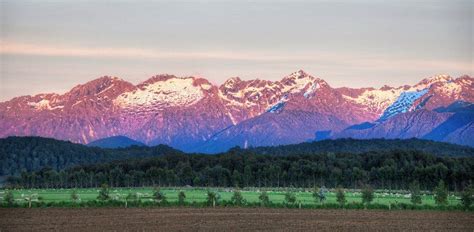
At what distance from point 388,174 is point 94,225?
112 m

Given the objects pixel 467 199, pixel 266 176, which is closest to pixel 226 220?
pixel 467 199

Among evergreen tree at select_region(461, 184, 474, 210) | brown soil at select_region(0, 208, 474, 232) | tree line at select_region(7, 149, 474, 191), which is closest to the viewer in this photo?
brown soil at select_region(0, 208, 474, 232)

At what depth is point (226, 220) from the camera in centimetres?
8256

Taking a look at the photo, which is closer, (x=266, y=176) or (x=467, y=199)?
(x=467, y=199)

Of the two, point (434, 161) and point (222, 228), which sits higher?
point (434, 161)

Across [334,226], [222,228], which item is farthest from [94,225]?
[334,226]

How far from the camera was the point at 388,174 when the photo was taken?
181 meters

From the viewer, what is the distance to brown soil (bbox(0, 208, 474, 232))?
247 ft

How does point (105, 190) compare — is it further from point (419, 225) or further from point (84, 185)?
point (84, 185)

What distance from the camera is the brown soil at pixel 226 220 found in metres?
75.2

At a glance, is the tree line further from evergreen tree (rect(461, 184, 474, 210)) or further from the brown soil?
the brown soil

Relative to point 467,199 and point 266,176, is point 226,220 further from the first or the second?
point 266,176

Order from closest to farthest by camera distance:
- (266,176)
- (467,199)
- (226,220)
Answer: (226,220)
(467,199)
(266,176)

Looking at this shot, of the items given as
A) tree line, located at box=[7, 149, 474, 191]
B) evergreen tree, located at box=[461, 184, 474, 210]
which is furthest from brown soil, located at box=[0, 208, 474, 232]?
tree line, located at box=[7, 149, 474, 191]
